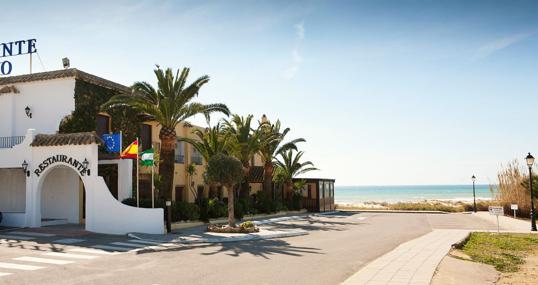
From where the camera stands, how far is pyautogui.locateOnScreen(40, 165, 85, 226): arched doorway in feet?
79.6

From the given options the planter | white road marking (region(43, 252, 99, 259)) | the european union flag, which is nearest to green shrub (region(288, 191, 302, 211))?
the planter

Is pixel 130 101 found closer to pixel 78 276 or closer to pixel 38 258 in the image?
pixel 38 258

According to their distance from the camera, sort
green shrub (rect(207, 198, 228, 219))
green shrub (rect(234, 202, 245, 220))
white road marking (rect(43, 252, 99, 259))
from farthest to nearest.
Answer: green shrub (rect(234, 202, 245, 220)) < green shrub (rect(207, 198, 228, 219)) < white road marking (rect(43, 252, 99, 259))

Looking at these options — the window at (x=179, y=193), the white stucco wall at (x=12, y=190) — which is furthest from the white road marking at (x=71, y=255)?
the window at (x=179, y=193)

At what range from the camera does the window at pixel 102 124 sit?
25.4 m

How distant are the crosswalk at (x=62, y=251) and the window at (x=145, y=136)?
32.1 ft

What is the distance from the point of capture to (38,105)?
81.1 feet

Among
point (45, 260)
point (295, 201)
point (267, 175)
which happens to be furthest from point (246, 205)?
point (45, 260)

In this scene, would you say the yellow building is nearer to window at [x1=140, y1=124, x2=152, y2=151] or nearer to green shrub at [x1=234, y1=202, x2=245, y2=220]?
window at [x1=140, y1=124, x2=152, y2=151]

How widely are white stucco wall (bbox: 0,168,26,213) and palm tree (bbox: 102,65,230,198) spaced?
7.09m

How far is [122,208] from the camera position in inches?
797

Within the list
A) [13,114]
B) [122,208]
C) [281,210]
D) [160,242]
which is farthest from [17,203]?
[281,210]

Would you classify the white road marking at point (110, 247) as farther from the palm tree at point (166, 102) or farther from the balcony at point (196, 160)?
the balcony at point (196, 160)

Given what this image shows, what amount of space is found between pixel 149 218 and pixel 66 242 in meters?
3.77
